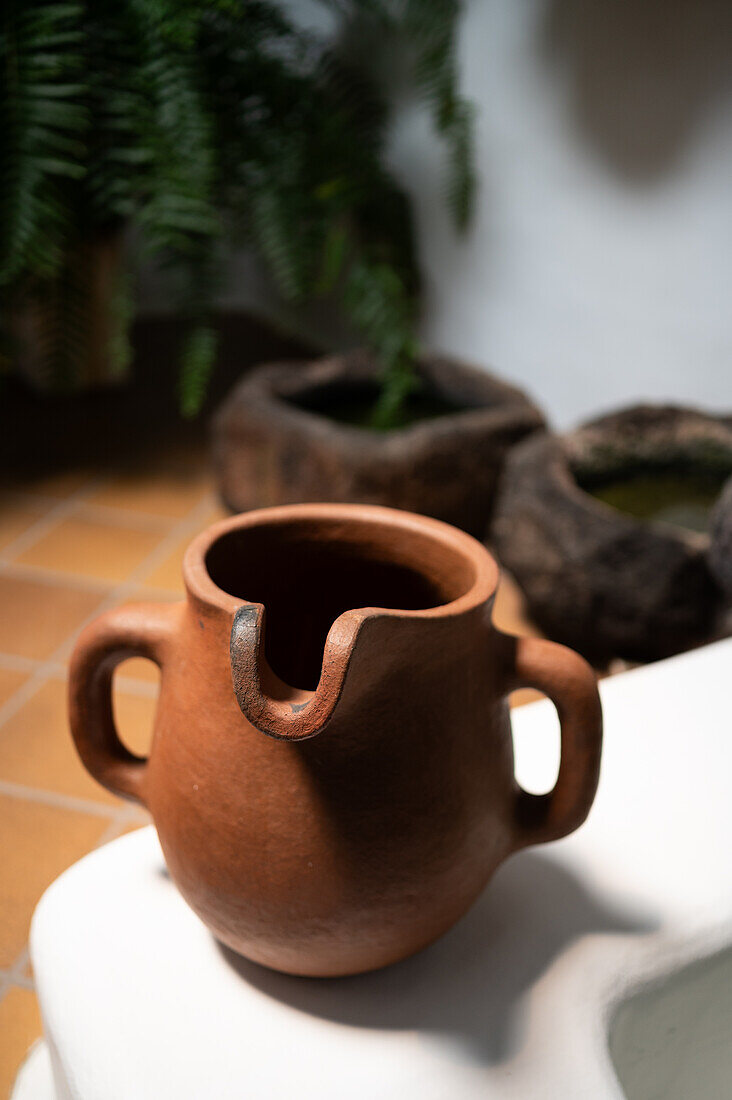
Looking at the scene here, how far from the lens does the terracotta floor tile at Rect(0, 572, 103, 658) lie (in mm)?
1656

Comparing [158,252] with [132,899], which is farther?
[158,252]

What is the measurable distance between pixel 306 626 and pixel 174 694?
14 centimetres

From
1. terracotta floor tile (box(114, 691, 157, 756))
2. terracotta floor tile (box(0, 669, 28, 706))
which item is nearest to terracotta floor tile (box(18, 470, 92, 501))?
terracotta floor tile (box(0, 669, 28, 706))

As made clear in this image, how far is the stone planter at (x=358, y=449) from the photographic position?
186cm

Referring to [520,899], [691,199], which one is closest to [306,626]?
[520,899]

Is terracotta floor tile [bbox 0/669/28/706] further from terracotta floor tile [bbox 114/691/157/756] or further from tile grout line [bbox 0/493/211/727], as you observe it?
terracotta floor tile [bbox 114/691/157/756]

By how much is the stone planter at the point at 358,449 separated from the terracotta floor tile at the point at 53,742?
0.61 metres

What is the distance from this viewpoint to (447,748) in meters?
0.52

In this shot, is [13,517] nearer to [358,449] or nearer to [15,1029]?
[358,449]

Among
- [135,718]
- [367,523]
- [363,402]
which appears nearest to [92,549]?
[135,718]

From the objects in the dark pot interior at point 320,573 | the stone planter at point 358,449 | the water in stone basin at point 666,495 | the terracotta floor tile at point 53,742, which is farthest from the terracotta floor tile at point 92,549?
the dark pot interior at point 320,573

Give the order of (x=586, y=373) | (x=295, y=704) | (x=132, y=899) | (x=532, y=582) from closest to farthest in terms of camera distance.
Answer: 1. (x=295, y=704)
2. (x=132, y=899)
3. (x=532, y=582)
4. (x=586, y=373)

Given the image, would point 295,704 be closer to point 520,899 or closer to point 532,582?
point 520,899

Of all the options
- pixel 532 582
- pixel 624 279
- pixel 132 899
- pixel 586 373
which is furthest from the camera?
pixel 586 373
